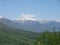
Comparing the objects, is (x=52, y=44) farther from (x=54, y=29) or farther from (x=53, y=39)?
(x=54, y=29)

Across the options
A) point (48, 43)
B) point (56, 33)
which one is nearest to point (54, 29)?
point (56, 33)

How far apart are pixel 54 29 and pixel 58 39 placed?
1899 millimetres

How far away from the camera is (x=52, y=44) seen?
18.9m

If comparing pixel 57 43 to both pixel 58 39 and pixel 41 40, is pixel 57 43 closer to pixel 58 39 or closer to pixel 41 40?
pixel 58 39

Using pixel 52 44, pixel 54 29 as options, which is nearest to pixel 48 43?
pixel 52 44

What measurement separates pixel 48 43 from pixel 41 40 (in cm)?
112

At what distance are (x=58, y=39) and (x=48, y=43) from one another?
38.5 inches

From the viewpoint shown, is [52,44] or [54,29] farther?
[54,29]

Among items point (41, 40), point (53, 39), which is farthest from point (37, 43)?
point (53, 39)

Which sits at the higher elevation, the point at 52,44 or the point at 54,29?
the point at 54,29

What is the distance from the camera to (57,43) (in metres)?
18.9

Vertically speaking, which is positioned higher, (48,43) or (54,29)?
(54,29)

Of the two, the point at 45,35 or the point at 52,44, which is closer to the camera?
the point at 52,44

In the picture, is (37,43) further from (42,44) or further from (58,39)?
(58,39)
